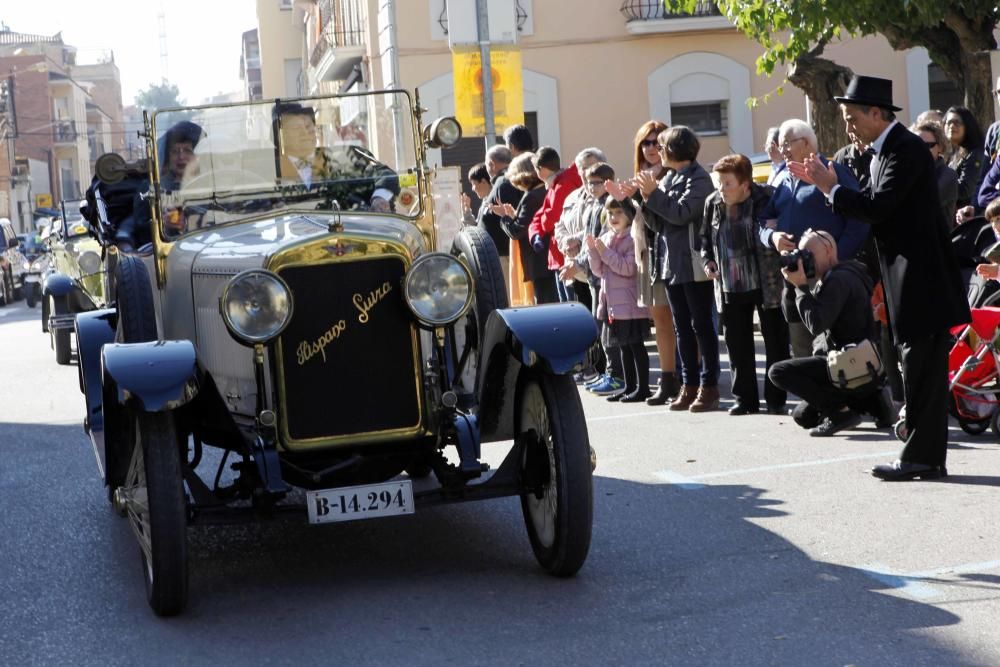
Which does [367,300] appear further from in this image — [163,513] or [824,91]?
[824,91]

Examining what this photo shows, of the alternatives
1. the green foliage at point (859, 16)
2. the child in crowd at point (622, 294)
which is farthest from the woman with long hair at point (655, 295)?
the green foliage at point (859, 16)

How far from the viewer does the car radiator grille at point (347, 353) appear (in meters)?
6.05

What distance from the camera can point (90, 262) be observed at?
1681cm

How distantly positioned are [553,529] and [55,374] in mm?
11352

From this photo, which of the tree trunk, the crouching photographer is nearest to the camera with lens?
the crouching photographer

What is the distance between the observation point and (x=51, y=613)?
5.96 metres

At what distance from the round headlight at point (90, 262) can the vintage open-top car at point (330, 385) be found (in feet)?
32.4

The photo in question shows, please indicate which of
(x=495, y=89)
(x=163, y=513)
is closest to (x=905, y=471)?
(x=163, y=513)

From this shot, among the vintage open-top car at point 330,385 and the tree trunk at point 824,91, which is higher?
the tree trunk at point 824,91

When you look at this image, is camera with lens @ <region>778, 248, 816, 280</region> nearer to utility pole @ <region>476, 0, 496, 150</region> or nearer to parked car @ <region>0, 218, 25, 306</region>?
utility pole @ <region>476, 0, 496, 150</region>

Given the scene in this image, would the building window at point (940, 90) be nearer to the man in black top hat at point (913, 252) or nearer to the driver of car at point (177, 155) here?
the man in black top hat at point (913, 252)

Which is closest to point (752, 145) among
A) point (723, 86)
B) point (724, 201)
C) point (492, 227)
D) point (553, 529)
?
point (723, 86)

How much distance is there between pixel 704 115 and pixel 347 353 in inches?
950

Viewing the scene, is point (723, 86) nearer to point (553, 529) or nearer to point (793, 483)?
point (793, 483)
